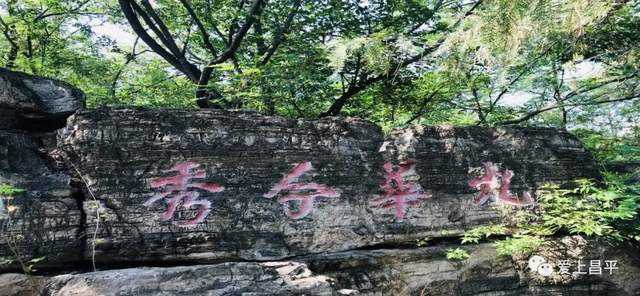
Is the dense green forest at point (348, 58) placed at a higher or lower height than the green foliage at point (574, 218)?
higher

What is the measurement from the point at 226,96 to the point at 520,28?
150 inches

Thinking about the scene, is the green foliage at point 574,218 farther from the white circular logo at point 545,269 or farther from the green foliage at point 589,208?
the white circular logo at point 545,269

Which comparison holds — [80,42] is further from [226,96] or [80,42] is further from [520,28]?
[520,28]

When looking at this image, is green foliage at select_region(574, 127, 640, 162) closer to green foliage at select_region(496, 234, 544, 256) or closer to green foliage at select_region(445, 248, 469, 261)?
green foliage at select_region(496, 234, 544, 256)

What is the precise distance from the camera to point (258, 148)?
12.8 ft

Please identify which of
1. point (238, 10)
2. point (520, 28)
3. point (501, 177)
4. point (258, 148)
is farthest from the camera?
point (238, 10)

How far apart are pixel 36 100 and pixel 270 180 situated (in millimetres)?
2166

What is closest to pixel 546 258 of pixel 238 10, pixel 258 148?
pixel 258 148

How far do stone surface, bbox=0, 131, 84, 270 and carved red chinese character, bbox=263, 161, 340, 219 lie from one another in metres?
1.56

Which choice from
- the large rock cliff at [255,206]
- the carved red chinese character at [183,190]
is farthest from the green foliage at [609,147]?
the carved red chinese character at [183,190]

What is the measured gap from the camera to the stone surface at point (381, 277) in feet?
10.3

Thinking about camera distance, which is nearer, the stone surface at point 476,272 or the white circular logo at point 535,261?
the stone surface at point 476,272

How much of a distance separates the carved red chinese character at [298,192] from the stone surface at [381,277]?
43 cm

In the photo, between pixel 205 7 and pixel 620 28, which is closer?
pixel 620 28
